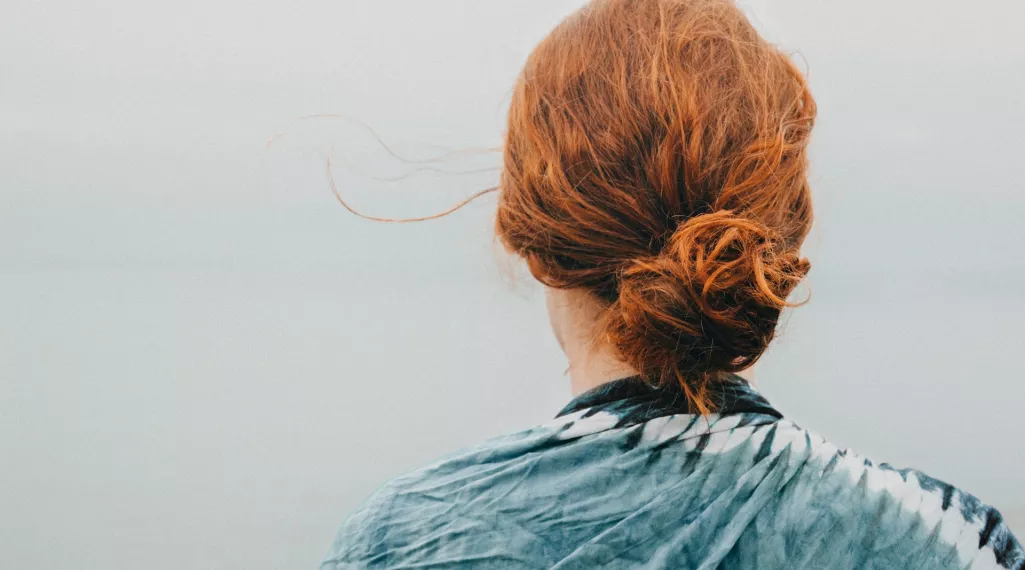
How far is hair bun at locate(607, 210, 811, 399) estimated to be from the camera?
2.67 ft

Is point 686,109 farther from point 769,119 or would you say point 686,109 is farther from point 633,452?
point 633,452

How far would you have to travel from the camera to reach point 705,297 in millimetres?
821

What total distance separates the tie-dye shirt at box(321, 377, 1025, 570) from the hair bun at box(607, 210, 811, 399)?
0.16 feet

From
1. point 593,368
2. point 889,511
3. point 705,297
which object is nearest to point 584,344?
point 593,368

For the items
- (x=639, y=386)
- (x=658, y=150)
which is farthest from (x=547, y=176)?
(x=639, y=386)

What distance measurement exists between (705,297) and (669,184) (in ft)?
0.33

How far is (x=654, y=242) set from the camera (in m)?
0.86

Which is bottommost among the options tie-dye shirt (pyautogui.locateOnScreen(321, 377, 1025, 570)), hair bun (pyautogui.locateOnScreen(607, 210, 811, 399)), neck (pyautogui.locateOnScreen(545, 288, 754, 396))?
tie-dye shirt (pyautogui.locateOnScreen(321, 377, 1025, 570))

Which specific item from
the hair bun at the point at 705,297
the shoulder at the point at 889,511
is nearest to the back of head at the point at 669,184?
the hair bun at the point at 705,297

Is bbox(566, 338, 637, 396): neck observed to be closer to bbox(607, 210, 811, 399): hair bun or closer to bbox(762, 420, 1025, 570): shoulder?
bbox(607, 210, 811, 399): hair bun

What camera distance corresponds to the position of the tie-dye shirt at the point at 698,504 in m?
0.83

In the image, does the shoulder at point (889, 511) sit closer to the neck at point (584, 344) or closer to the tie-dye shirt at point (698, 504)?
the tie-dye shirt at point (698, 504)

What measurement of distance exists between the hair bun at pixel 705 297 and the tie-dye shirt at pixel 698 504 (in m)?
0.05

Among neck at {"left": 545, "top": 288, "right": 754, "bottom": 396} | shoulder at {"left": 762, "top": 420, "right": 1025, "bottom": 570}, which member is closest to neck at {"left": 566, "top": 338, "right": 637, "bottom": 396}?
neck at {"left": 545, "top": 288, "right": 754, "bottom": 396}
